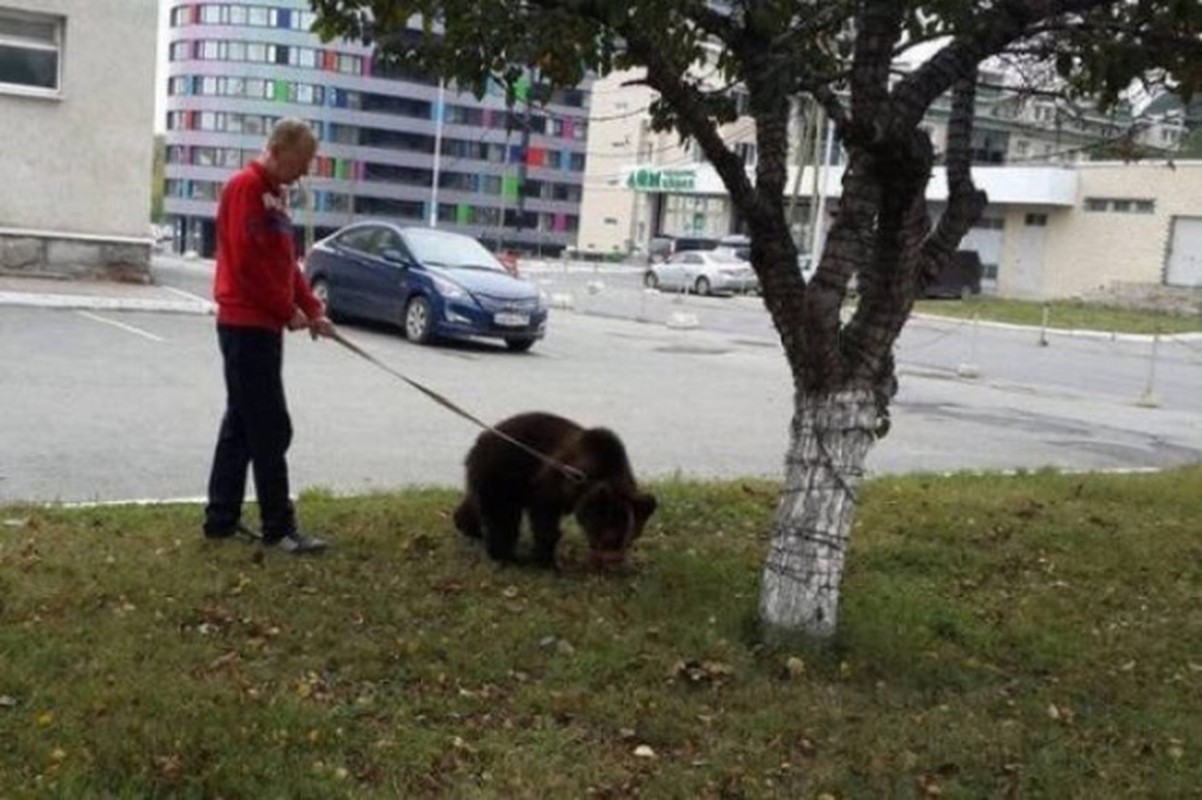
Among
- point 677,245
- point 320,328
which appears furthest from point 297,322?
point 677,245

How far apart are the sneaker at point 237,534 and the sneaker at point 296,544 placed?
12 centimetres

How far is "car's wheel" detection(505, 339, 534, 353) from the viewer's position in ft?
57.1

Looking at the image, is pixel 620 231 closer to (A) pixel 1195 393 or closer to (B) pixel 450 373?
(A) pixel 1195 393

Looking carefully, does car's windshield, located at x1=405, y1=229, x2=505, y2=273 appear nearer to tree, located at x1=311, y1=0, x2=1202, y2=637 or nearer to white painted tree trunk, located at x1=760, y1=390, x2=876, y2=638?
tree, located at x1=311, y1=0, x2=1202, y2=637

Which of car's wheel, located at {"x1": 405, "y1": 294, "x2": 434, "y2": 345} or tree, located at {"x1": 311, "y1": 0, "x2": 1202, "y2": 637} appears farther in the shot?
car's wheel, located at {"x1": 405, "y1": 294, "x2": 434, "y2": 345}

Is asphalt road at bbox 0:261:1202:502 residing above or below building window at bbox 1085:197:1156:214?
below

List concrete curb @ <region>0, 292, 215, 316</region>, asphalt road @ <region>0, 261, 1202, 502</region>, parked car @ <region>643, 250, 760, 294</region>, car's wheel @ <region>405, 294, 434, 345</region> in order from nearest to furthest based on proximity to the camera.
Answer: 1. asphalt road @ <region>0, 261, 1202, 502</region>
2. concrete curb @ <region>0, 292, 215, 316</region>
3. car's wheel @ <region>405, 294, 434, 345</region>
4. parked car @ <region>643, 250, 760, 294</region>

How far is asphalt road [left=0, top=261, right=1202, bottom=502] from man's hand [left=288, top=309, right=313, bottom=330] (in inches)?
85.6

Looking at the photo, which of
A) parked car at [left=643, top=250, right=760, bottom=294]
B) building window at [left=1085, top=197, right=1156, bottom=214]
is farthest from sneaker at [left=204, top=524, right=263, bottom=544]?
building window at [left=1085, top=197, right=1156, bottom=214]

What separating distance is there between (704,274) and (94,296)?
99.8 ft

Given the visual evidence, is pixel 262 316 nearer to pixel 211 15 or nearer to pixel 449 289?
pixel 449 289

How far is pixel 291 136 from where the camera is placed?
218 inches

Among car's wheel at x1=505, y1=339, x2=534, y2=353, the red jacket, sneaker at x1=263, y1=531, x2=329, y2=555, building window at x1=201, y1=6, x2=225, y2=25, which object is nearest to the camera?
the red jacket

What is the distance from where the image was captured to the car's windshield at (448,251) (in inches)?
690
